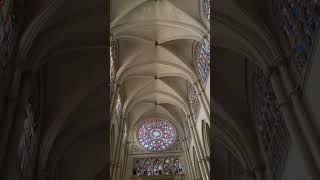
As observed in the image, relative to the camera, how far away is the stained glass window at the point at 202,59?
685 inches

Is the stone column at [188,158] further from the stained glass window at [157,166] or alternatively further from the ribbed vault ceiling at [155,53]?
the ribbed vault ceiling at [155,53]

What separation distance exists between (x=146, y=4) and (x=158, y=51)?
2.61 m

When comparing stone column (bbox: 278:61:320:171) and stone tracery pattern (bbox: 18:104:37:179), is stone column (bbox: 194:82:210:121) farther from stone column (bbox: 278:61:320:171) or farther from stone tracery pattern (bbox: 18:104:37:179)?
stone column (bbox: 278:61:320:171)

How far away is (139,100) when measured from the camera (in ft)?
70.8

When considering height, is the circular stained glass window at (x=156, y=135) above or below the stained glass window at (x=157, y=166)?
above

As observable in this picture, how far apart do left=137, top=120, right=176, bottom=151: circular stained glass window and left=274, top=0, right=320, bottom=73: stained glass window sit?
42.9ft

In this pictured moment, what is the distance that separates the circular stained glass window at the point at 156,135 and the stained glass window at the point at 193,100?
3202 mm

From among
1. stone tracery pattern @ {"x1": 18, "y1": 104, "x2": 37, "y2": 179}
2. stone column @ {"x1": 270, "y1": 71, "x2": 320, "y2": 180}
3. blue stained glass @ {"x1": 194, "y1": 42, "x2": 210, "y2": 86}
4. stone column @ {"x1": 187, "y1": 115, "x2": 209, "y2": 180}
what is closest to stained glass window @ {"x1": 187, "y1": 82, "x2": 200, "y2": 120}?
stone column @ {"x1": 187, "y1": 115, "x2": 209, "y2": 180}

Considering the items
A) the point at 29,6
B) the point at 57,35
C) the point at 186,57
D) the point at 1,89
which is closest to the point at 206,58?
the point at 186,57

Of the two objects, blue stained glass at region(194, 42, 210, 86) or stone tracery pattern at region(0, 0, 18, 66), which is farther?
blue stained glass at region(194, 42, 210, 86)

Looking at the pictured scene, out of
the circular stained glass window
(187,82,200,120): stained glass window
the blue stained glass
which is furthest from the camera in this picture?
the circular stained glass window

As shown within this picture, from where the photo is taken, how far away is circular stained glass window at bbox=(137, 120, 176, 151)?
23.3 m

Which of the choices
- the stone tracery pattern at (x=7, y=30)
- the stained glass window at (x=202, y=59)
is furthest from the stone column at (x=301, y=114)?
the stained glass window at (x=202, y=59)

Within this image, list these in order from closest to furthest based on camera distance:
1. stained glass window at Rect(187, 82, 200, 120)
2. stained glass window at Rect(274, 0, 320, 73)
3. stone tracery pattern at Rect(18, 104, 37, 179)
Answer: stained glass window at Rect(274, 0, 320, 73)
stone tracery pattern at Rect(18, 104, 37, 179)
stained glass window at Rect(187, 82, 200, 120)
